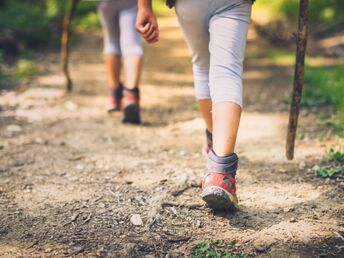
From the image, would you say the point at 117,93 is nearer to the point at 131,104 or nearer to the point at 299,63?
the point at 131,104

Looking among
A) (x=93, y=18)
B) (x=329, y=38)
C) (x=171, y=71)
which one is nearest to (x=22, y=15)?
(x=93, y=18)

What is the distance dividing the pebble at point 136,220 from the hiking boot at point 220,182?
33 cm

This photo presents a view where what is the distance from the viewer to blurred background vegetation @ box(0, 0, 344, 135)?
4.54 meters

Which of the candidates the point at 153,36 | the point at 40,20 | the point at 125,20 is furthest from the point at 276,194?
the point at 40,20

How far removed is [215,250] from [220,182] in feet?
1.00

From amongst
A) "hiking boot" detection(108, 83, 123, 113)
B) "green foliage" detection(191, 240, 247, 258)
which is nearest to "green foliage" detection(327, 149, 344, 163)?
"green foliage" detection(191, 240, 247, 258)

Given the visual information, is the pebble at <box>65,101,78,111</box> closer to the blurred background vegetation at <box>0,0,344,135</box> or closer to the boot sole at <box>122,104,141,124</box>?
the boot sole at <box>122,104,141,124</box>

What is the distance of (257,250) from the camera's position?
2.02 m

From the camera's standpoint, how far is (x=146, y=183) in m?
2.80

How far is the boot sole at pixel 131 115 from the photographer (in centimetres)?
403

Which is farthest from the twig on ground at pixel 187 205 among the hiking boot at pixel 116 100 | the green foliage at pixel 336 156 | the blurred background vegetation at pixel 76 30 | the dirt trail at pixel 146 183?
the hiking boot at pixel 116 100

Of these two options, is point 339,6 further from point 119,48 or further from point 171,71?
point 119,48

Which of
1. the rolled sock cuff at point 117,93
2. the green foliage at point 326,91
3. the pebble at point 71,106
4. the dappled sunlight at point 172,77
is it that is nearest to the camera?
the green foliage at point 326,91

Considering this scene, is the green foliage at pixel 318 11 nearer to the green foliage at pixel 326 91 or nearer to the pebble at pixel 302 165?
the green foliage at pixel 326 91
